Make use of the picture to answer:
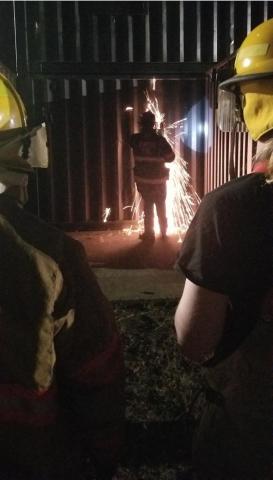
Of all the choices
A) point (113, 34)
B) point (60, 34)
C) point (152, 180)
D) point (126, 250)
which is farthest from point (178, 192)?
→ point (60, 34)

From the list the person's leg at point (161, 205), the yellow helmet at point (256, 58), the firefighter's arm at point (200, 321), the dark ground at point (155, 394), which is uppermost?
the yellow helmet at point (256, 58)

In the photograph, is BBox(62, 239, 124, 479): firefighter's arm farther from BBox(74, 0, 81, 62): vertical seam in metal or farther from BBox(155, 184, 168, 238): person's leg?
BBox(74, 0, 81, 62): vertical seam in metal

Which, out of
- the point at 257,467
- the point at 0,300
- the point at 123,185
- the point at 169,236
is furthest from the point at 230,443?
the point at 123,185

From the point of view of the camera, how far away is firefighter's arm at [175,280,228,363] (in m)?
1.22

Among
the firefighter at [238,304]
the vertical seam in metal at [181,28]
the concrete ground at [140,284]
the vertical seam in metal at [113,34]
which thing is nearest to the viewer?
the firefighter at [238,304]

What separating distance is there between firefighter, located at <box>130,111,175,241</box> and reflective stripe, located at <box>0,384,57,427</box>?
633cm

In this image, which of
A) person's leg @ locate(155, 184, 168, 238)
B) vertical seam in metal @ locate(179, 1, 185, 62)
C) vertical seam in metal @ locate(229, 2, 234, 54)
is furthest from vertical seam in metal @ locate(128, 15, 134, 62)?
person's leg @ locate(155, 184, 168, 238)

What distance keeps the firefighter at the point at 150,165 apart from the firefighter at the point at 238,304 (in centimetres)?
610

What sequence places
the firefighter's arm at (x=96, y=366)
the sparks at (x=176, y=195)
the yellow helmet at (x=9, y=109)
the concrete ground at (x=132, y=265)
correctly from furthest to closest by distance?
the sparks at (x=176, y=195)
the concrete ground at (x=132, y=265)
the yellow helmet at (x=9, y=109)
the firefighter's arm at (x=96, y=366)

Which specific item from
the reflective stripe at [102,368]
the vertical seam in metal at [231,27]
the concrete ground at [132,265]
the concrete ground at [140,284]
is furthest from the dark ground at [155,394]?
the vertical seam in metal at [231,27]

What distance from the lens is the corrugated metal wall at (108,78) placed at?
8.30 metres

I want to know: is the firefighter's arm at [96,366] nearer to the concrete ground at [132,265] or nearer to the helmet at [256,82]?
the helmet at [256,82]

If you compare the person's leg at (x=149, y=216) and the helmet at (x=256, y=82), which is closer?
the helmet at (x=256, y=82)

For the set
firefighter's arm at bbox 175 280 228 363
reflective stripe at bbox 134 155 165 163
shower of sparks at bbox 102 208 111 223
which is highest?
reflective stripe at bbox 134 155 165 163
